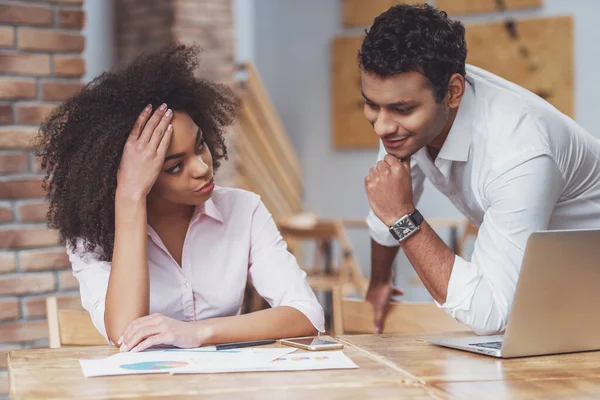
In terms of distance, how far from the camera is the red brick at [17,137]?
2.69 m

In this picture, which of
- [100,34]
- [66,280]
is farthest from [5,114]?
[100,34]

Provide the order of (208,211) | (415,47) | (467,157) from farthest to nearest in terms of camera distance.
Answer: (208,211), (467,157), (415,47)

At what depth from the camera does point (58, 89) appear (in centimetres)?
280

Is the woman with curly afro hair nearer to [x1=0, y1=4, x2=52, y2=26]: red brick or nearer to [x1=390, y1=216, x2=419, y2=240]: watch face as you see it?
[x1=390, y1=216, x2=419, y2=240]: watch face

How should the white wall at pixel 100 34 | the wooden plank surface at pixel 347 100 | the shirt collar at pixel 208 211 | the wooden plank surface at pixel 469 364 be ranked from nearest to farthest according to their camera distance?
the wooden plank surface at pixel 469 364, the shirt collar at pixel 208 211, the white wall at pixel 100 34, the wooden plank surface at pixel 347 100

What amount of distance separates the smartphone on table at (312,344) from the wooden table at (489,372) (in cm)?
6

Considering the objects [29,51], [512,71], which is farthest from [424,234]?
[512,71]

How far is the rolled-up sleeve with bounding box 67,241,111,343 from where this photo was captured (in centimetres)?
191

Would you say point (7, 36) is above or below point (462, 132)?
above

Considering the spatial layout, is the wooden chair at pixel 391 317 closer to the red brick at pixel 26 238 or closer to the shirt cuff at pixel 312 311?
the shirt cuff at pixel 312 311

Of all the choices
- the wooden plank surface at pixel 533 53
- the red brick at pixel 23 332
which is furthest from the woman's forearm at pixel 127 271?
the wooden plank surface at pixel 533 53

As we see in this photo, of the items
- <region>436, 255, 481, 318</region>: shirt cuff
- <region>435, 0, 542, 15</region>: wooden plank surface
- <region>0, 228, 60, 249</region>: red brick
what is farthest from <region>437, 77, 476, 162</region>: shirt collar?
<region>435, 0, 542, 15</region>: wooden plank surface

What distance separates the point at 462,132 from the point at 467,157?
6 centimetres

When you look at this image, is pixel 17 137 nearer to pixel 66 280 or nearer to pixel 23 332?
pixel 66 280
